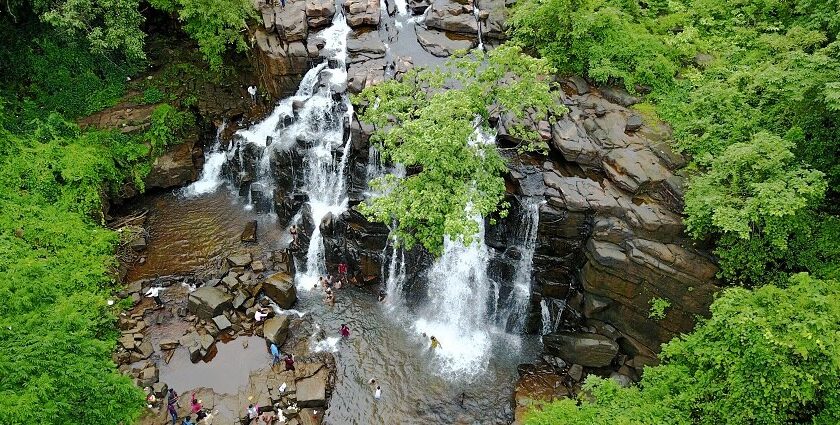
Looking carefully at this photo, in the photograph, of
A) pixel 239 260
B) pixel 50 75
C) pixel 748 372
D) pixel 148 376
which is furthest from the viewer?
pixel 50 75

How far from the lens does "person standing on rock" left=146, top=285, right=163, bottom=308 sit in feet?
89.4

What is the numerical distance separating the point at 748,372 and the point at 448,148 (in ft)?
41.9

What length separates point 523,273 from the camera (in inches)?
1024

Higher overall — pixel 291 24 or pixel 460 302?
pixel 291 24

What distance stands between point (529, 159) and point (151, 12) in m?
27.4

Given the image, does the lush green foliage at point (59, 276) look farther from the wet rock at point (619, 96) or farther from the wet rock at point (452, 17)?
the wet rock at point (619, 96)

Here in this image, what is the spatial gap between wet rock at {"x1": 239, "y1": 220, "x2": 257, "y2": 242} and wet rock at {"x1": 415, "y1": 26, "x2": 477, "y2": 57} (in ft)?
48.4

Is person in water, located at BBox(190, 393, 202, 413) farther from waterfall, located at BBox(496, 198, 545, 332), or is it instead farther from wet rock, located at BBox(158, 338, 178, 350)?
waterfall, located at BBox(496, 198, 545, 332)

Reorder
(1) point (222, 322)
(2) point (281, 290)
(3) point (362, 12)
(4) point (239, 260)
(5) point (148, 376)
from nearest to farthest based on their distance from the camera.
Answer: (5) point (148, 376), (1) point (222, 322), (2) point (281, 290), (4) point (239, 260), (3) point (362, 12)

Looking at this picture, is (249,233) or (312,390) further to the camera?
(249,233)

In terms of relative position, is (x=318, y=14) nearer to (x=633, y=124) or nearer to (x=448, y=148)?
(x=448, y=148)

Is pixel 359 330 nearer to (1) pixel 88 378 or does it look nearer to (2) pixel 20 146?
(1) pixel 88 378

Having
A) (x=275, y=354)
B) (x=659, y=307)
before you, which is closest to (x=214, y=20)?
(x=275, y=354)

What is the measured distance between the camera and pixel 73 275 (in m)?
25.6
